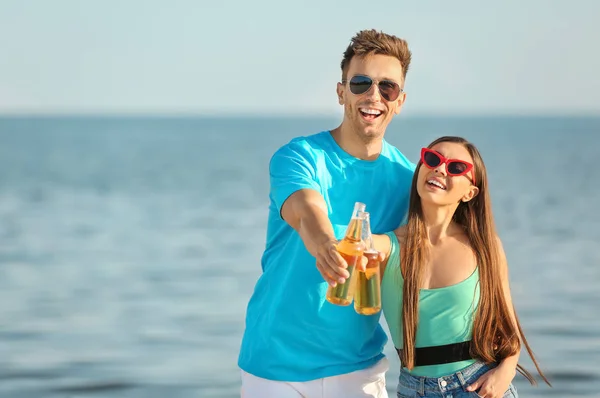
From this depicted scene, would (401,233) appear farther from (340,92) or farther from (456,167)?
(340,92)

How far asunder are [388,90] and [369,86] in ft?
0.25

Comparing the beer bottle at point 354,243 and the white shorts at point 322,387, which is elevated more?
the beer bottle at point 354,243

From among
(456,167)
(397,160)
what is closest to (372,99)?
(397,160)

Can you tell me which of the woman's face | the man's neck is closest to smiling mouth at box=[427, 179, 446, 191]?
the woman's face

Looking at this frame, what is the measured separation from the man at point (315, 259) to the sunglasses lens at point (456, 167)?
21 centimetres

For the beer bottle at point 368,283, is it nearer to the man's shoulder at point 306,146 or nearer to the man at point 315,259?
the man at point 315,259

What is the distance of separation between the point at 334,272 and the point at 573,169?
117 ft

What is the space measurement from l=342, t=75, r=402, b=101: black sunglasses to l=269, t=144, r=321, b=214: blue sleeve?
34 centimetres

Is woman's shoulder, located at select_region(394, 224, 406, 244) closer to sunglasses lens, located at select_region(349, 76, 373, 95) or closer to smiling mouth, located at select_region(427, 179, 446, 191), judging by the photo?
smiling mouth, located at select_region(427, 179, 446, 191)

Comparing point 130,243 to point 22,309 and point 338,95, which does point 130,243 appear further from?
point 338,95

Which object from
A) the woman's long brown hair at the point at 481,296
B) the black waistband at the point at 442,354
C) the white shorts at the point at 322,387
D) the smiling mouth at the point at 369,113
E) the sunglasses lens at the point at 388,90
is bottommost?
the white shorts at the point at 322,387

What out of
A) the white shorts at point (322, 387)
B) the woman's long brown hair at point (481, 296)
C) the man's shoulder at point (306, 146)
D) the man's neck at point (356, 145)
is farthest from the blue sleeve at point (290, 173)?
the white shorts at point (322, 387)

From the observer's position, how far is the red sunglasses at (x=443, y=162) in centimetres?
425

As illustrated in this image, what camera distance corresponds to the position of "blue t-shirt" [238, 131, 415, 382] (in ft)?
13.7
